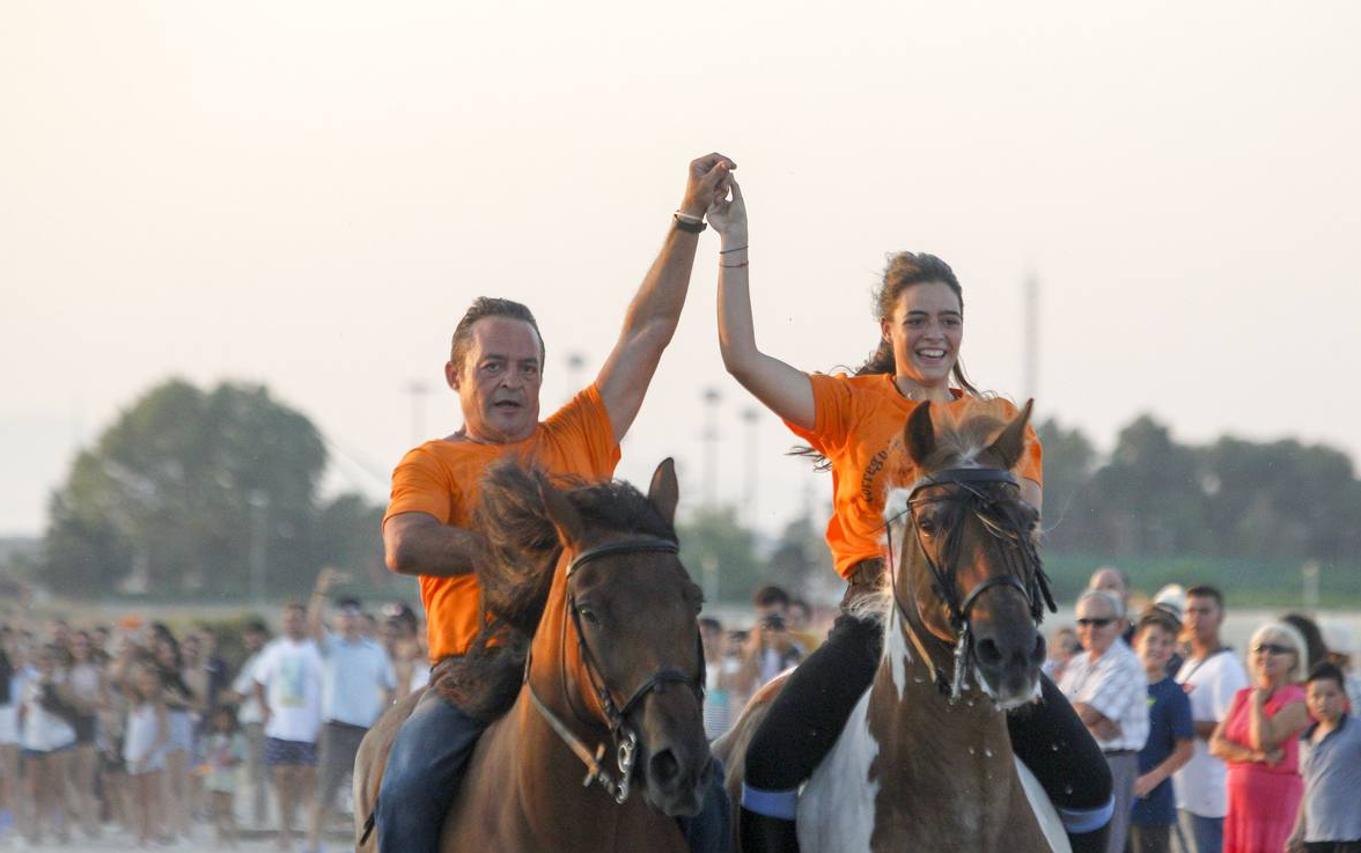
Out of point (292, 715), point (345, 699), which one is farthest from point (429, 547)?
point (292, 715)

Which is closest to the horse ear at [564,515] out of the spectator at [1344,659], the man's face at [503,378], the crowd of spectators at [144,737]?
the man's face at [503,378]

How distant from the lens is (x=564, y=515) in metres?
5.25

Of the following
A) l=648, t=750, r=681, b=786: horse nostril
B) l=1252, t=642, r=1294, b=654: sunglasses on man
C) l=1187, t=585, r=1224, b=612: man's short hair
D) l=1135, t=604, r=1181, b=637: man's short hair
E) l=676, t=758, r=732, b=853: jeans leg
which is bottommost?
l=676, t=758, r=732, b=853: jeans leg

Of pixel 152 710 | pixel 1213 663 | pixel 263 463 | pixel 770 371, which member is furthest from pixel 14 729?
pixel 263 463

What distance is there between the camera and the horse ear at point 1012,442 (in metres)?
5.90

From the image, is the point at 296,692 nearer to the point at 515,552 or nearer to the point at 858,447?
the point at 858,447

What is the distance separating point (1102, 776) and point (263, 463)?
8007 centimetres

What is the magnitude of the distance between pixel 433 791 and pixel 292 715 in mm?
Result: 12403

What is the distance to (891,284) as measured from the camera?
711 cm

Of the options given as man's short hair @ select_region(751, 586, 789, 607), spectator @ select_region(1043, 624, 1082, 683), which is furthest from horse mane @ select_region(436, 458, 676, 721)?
man's short hair @ select_region(751, 586, 789, 607)

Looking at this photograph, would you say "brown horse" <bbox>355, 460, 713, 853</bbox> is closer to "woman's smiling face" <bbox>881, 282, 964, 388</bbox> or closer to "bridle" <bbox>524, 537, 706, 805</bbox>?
"bridle" <bbox>524, 537, 706, 805</bbox>

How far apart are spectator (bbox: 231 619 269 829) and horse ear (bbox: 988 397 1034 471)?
48.6ft

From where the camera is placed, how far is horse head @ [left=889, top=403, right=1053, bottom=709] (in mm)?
5402

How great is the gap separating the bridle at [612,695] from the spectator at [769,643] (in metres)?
9.24
